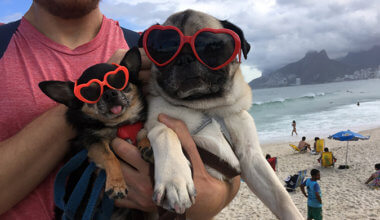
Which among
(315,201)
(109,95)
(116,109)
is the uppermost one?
(109,95)

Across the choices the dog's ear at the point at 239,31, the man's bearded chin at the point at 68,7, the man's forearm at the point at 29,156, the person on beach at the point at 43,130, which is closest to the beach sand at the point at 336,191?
the dog's ear at the point at 239,31

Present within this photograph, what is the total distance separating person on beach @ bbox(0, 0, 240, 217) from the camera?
211 centimetres

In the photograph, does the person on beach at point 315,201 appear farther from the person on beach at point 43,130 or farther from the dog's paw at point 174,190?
the dog's paw at point 174,190

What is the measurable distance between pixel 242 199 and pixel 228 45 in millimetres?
12417

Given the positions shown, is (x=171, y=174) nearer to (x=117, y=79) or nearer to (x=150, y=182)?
(x=150, y=182)

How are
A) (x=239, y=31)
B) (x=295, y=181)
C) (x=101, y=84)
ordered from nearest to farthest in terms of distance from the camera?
(x=101, y=84)
(x=239, y=31)
(x=295, y=181)

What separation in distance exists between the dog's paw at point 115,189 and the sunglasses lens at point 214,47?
120cm

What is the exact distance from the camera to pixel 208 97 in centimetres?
258

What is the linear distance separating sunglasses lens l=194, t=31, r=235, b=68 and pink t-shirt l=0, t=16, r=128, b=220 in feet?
3.16

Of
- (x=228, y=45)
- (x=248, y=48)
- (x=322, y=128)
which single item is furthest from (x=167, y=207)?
(x=322, y=128)

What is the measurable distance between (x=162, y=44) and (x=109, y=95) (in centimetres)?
63

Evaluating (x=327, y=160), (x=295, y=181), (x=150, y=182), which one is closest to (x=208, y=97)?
(x=150, y=182)

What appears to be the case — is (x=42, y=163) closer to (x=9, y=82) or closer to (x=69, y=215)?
(x=69, y=215)

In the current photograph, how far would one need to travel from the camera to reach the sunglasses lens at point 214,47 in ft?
7.90
